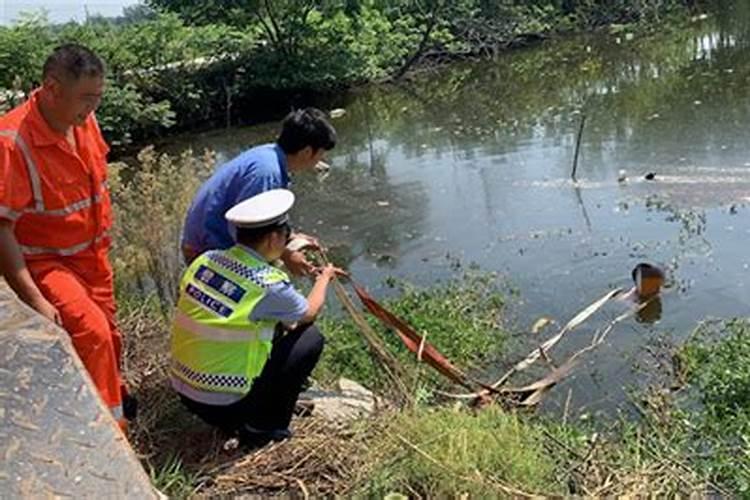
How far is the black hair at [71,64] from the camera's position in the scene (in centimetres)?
351

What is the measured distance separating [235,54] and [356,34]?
3152mm

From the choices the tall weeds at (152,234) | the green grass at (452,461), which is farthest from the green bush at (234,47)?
the green grass at (452,461)

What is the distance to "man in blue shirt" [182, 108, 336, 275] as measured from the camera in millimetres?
4262

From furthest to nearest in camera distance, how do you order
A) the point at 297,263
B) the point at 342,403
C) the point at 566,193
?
the point at 566,193, the point at 342,403, the point at 297,263

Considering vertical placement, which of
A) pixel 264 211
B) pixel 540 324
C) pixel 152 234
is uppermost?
pixel 264 211

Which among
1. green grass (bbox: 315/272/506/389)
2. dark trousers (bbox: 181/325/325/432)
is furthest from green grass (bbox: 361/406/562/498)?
green grass (bbox: 315/272/506/389)

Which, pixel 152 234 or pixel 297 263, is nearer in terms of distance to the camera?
pixel 297 263

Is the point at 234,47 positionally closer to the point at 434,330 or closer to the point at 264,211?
the point at 434,330

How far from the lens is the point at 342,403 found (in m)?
4.79

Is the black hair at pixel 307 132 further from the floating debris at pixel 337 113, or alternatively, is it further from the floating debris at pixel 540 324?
the floating debris at pixel 337 113

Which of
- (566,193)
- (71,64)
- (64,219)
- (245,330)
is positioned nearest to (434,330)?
(245,330)

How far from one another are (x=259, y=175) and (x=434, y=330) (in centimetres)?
269

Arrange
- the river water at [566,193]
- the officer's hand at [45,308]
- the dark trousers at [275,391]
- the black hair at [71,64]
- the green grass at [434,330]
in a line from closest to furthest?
the officer's hand at [45,308] < the black hair at [71,64] < the dark trousers at [275,391] < the green grass at [434,330] < the river water at [566,193]

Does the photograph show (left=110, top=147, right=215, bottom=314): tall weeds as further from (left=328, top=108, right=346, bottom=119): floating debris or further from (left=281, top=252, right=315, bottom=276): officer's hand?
(left=328, top=108, right=346, bottom=119): floating debris
